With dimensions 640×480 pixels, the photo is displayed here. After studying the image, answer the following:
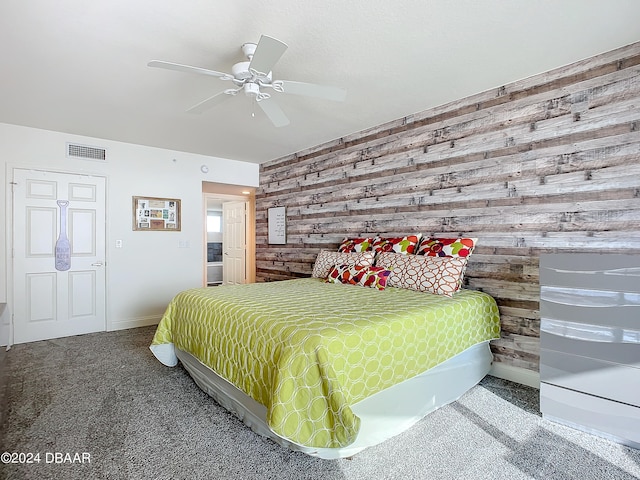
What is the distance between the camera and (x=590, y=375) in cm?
197

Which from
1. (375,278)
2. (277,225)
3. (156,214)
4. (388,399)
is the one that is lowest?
(388,399)

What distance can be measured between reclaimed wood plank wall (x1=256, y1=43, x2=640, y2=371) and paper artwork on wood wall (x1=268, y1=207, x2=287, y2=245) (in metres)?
1.48

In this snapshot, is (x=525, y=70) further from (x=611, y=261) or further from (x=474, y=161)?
(x=611, y=261)

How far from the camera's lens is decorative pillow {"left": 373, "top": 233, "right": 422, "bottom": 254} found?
10.6 ft

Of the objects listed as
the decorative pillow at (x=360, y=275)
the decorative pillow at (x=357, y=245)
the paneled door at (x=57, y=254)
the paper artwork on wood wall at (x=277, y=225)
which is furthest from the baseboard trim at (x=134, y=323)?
the decorative pillow at (x=357, y=245)

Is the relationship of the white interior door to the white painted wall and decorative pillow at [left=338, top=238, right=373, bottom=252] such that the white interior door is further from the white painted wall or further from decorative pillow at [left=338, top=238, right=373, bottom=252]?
decorative pillow at [left=338, top=238, right=373, bottom=252]

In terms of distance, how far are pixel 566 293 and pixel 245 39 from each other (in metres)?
2.57

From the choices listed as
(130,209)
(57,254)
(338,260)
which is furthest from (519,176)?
(57,254)

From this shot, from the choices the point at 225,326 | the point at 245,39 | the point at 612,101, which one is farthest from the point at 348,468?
the point at 612,101

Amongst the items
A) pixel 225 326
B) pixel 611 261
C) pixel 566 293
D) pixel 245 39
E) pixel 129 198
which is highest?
pixel 245 39

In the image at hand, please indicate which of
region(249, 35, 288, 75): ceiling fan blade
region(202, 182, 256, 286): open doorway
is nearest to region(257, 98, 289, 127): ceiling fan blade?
region(249, 35, 288, 75): ceiling fan blade

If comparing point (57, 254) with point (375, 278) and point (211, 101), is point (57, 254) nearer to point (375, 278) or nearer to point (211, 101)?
point (211, 101)

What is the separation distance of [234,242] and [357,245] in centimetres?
415

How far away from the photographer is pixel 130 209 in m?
4.45
